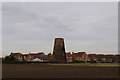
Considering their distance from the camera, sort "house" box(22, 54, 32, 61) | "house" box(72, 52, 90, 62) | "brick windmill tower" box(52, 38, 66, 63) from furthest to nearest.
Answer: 1. "house" box(72, 52, 90, 62)
2. "house" box(22, 54, 32, 61)
3. "brick windmill tower" box(52, 38, 66, 63)

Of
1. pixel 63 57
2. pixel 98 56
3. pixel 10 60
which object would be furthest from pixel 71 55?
pixel 10 60

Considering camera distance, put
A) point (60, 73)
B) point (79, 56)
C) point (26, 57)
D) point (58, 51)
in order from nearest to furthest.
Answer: point (60, 73) < point (58, 51) < point (26, 57) < point (79, 56)

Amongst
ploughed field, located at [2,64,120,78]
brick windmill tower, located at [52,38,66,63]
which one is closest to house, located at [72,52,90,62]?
brick windmill tower, located at [52,38,66,63]

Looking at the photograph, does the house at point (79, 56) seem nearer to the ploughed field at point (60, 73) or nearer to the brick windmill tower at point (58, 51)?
the brick windmill tower at point (58, 51)

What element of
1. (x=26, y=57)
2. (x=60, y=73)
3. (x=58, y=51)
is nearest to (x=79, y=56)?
(x=26, y=57)

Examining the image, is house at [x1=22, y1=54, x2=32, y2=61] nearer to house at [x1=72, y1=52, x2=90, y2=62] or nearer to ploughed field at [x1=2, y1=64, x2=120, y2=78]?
house at [x1=72, y1=52, x2=90, y2=62]

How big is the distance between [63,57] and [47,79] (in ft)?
136

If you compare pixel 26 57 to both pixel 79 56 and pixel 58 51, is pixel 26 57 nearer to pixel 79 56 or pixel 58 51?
pixel 79 56

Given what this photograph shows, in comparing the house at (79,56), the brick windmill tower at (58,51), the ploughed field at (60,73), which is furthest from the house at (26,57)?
the ploughed field at (60,73)

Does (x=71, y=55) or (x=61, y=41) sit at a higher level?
(x=61, y=41)

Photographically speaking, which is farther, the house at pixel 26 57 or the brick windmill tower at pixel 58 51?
the house at pixel 26 57

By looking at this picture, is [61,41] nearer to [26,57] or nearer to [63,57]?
[63,57]

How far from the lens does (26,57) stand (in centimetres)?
9238

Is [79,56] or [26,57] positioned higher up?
[79,56]
